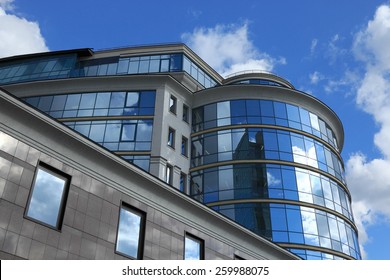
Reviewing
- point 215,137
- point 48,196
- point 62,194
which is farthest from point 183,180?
point 48,196

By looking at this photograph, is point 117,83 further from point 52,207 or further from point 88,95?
point 52,207

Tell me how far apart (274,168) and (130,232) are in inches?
891

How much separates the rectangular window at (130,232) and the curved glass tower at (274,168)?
19099 mm

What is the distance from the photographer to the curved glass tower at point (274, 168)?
113 ft

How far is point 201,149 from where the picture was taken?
38.1 meters

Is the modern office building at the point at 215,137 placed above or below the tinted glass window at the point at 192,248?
above

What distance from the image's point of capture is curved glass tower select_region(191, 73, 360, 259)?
34406 mm

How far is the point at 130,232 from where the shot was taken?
609 inches

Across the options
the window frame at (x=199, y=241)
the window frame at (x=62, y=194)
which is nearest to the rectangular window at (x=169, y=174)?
the window frame at (x=199, y=241)

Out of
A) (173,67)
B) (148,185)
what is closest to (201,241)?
(148,185)

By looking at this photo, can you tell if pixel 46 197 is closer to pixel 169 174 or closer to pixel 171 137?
pixel 169 174

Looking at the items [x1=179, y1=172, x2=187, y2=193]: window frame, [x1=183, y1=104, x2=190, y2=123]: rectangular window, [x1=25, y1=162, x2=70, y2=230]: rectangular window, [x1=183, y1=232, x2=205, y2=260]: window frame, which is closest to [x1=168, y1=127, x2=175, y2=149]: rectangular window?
[x1=179, y1=172, x2=187, y2=193]: window frame

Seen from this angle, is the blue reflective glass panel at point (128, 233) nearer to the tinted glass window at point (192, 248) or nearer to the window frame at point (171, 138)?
the tinted glass window at point (192, 248)

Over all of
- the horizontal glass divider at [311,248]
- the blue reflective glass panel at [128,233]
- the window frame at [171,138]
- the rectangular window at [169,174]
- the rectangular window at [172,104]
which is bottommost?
the blue reflective glass panel at [128,233]
